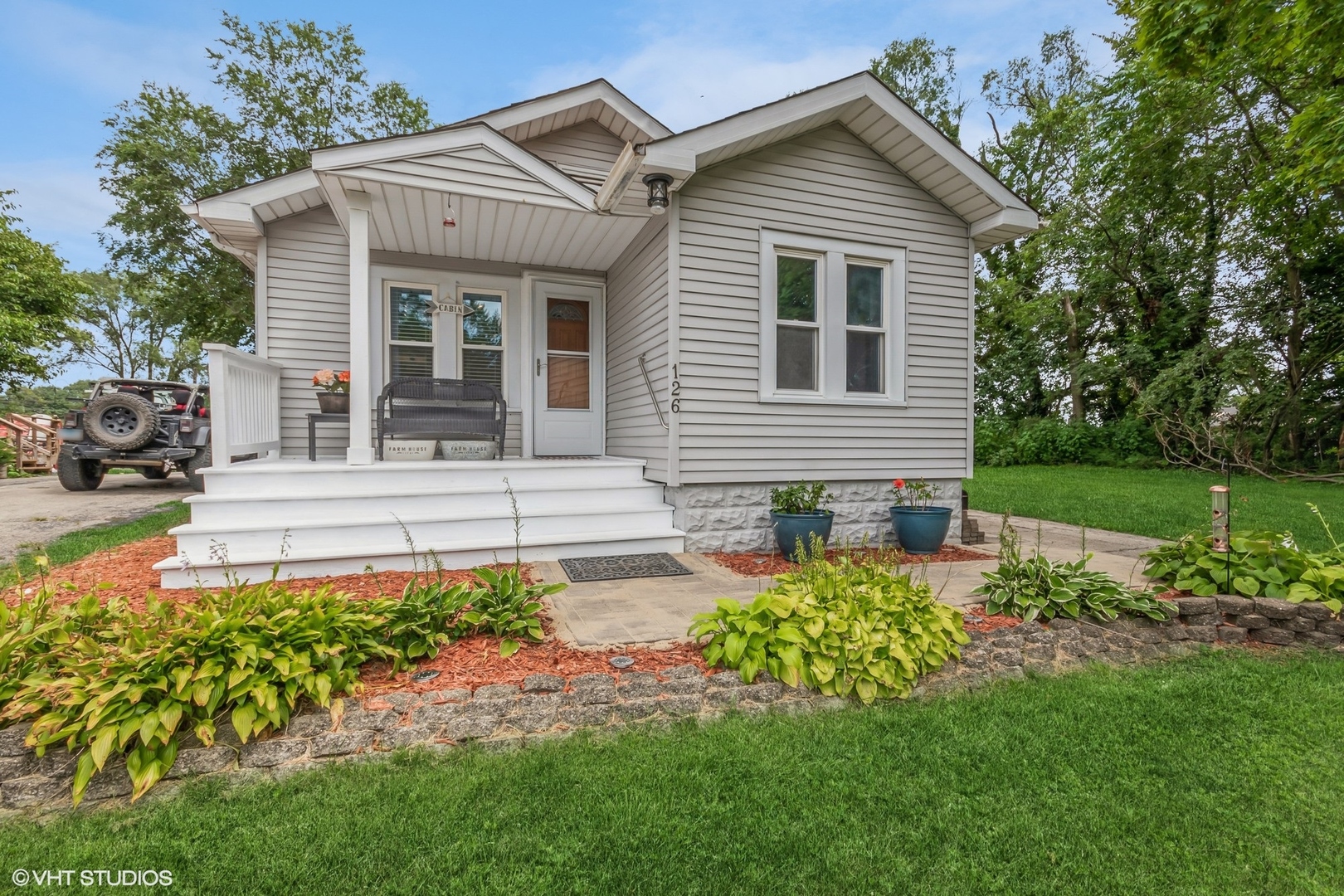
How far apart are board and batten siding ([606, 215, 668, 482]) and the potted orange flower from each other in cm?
260

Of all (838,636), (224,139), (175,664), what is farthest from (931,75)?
(175,664)

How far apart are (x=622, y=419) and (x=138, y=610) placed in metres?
3.93

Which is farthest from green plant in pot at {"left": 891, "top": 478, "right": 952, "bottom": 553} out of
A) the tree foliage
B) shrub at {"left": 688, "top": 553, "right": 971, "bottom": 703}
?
the tree foliage

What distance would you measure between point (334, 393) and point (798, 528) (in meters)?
4.51

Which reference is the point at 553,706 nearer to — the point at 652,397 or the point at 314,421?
the point at 652,397

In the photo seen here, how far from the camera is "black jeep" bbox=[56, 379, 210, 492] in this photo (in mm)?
8484

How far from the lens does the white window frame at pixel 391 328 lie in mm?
6102

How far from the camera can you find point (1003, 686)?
267 cm

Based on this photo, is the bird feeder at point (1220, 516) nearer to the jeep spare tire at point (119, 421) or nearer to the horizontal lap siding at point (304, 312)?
the horizontal lap siding at point (304, 312)

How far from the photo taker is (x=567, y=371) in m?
6.54

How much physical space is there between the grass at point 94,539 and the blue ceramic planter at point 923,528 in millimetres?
5970

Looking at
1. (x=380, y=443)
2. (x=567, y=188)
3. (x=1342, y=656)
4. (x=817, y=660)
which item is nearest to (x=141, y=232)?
(x=380, y=443)

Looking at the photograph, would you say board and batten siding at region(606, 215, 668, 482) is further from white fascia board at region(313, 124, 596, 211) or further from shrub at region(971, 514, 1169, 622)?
shrub at region(971, 514, 1169, 622)

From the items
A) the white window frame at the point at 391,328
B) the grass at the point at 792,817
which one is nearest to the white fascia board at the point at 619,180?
the white window frame at the point at 391,328
